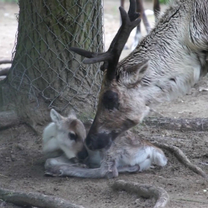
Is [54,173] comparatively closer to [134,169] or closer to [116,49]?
[134,169]

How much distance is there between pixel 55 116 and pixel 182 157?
1.46 meters

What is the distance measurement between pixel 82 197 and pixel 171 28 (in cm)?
190

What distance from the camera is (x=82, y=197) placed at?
4.71 meters

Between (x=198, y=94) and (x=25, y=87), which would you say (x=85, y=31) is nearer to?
(x=25, y=87)

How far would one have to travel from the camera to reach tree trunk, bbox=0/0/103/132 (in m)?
6.25

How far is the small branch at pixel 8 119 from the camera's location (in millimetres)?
6277

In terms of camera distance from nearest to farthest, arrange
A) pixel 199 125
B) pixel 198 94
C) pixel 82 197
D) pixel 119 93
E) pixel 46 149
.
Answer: pixel 82 197
pixel 119 93
pixel 46 149
pixel 199 125
pixel 198 94

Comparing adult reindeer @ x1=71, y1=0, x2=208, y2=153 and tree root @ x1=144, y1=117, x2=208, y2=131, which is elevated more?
adult reindeer @ x1=71, y1=0, x2=208, y2=153

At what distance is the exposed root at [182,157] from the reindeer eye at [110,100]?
103 centimetres

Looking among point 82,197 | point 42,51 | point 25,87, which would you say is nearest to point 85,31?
point 42,51

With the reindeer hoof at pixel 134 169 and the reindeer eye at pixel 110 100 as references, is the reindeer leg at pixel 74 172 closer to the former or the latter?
the reindeer hoof at pixel 134 169

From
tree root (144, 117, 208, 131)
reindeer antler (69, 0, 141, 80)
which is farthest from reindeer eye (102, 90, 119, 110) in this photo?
tree root (144, 117, 208, 131)

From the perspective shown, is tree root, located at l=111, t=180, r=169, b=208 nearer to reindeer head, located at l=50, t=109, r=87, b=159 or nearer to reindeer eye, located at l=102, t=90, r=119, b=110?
reindeer eye, located at l=102, t=90, r=119, b=110

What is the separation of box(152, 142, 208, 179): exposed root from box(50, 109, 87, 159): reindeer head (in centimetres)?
91
